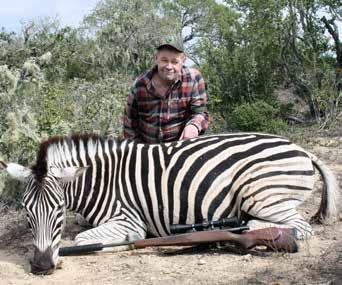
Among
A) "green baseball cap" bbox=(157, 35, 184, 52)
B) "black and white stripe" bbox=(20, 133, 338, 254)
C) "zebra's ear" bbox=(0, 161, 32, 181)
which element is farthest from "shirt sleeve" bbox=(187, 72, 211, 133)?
"zebra's ear" bbox=(0, 161, 32, 181)

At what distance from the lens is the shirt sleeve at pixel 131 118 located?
5.36 metres

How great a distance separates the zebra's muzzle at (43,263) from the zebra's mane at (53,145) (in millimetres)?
481

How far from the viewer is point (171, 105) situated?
5.17 m

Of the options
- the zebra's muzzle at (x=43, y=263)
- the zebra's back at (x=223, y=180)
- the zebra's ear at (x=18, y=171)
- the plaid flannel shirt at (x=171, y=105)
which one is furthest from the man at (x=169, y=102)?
the zebra's muzzle at (x=43, y=263)

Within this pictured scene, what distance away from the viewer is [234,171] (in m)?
4.27

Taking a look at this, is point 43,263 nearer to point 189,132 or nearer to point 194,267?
point 194,267

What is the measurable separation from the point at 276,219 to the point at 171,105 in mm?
1526

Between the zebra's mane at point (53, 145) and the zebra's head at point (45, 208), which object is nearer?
the zebra's head at point (45, 208)

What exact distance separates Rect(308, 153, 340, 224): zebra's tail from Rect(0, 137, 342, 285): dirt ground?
0.29 ft

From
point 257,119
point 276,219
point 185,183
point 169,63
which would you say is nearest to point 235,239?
point 276,219

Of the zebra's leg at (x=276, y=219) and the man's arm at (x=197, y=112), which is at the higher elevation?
the man's arm at (x=197, y=112)

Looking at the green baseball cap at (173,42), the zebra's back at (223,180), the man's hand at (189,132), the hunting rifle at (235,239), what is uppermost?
the green baseball cap at (173,42)

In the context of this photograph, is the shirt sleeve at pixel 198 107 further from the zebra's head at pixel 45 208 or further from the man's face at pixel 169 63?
the zebra's head at pixel 45 208

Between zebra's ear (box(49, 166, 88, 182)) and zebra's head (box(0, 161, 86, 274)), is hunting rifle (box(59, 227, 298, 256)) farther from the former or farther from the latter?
zebra's ear (box(49, 166, 88, 182))
